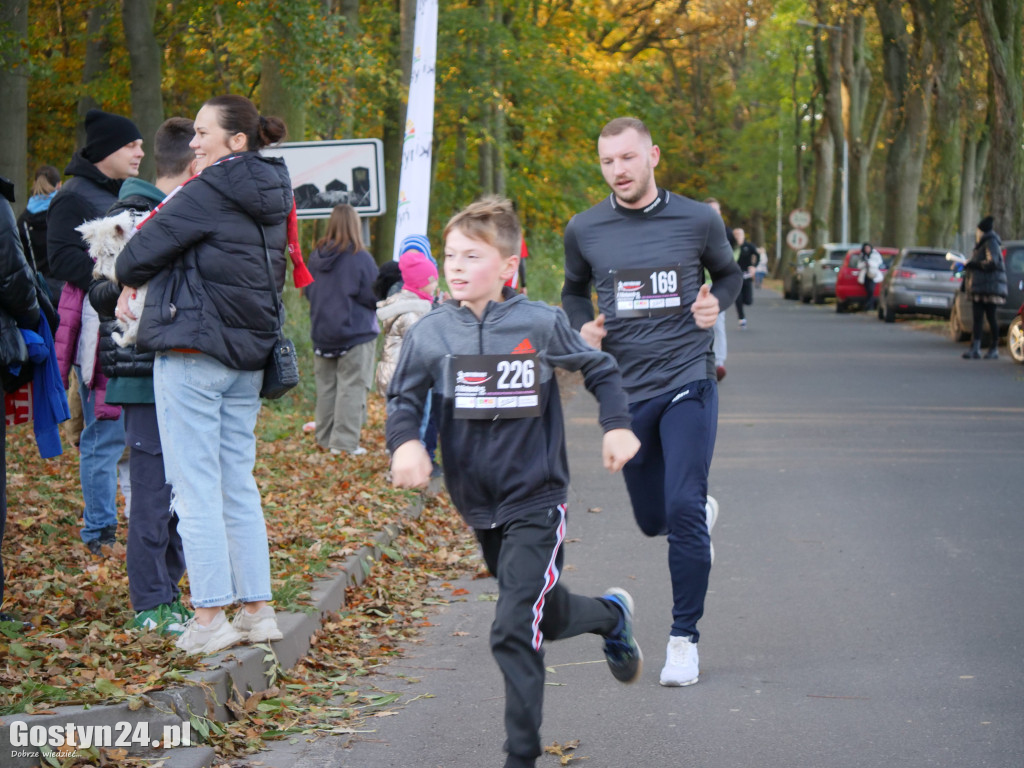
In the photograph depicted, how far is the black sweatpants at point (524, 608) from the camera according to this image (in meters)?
4.27

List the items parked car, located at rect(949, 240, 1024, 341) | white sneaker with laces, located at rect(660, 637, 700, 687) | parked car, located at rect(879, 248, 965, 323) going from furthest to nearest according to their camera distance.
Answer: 1. parked car, located at rect(879, 248, 965, 323)
2. parked car, located at rect(949, 240, 1024, 341)
3. white sneaker with laces, located at rect(660, 637, 700, 687)

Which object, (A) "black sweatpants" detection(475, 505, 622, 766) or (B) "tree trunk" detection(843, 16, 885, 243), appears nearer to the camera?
(A) "black sweatpants" detection(475, 505, 622, 766)

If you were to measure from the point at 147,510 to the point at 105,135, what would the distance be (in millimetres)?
1834

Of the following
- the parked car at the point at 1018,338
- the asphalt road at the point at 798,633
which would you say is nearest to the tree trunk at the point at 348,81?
the asphalt road at the point at 798,633

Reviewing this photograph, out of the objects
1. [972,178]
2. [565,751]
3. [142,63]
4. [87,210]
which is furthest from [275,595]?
[972,178]

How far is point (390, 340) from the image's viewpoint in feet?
35.4

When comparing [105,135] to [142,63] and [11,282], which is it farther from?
[142,63]


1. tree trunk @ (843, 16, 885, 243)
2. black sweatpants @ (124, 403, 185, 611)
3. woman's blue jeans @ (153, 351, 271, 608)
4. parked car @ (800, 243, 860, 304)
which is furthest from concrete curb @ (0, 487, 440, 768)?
tree trunk @ (843, 16, 885, 243)

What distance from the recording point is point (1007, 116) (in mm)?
30078

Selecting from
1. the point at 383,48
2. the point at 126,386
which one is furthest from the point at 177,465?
the point at 383,48

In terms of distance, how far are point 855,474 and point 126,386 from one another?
6907 millimetres

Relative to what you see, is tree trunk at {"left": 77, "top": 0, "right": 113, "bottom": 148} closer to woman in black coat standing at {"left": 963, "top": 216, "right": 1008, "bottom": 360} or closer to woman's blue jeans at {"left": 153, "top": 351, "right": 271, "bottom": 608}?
woman in black coat standing at {"left": 963, "top": 216, "right": 1008, "bottom": 360}

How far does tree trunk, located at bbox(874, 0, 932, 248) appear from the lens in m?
40.8

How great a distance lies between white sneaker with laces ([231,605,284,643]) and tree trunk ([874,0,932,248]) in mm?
37409
